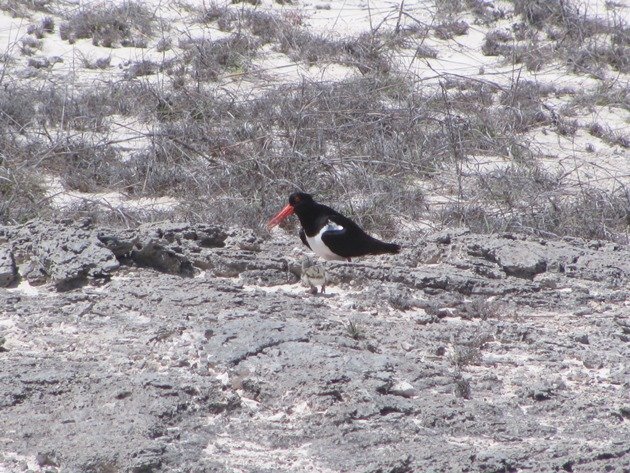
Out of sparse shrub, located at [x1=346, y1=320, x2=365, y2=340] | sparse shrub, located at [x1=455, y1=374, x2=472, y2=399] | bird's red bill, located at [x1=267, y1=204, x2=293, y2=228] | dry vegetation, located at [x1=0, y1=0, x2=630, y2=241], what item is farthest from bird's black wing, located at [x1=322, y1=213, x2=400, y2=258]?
sparse shrub, located at [x1=455, y1=374, x2=472, y2=399]

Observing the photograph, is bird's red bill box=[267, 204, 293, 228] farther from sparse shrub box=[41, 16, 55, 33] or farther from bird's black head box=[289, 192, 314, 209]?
sparse shrub box=[41, 16, 55, 33]

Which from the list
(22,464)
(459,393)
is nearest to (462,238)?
(459,393)

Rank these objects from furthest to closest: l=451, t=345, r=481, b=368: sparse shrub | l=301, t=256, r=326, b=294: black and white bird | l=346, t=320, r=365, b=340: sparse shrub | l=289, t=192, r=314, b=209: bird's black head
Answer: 1. l=289, t=192, r=314, b=209: bird's black head
2. l=301, t=256, r=326, b=294: black and white bird
3. l=346, t=320, r=365, b=340: sparse shrub
4. l=451, t=345, r=481, b=368: sparse shrub

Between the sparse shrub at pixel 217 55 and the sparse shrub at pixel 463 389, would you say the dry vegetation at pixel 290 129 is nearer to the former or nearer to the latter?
the sparse shrub at pixel 217 55

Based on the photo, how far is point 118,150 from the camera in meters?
8.14

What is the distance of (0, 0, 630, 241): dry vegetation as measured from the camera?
7.11 metres

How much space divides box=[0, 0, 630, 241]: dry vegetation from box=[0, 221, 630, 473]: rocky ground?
1365 mm

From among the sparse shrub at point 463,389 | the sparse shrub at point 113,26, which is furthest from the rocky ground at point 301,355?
the sparse shrub at point 113,26

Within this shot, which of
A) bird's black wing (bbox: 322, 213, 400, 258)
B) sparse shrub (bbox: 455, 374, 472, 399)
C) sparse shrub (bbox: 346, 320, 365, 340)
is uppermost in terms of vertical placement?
sparse shrub (bbox: 455, 374, 472, 399)

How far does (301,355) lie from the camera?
398 centimetres

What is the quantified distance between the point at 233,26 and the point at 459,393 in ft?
26.2

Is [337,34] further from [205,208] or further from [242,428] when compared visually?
[242,428]

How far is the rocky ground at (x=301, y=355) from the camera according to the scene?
340cm

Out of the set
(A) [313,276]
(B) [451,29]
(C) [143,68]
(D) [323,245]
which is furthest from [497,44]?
(A) [313,276]
